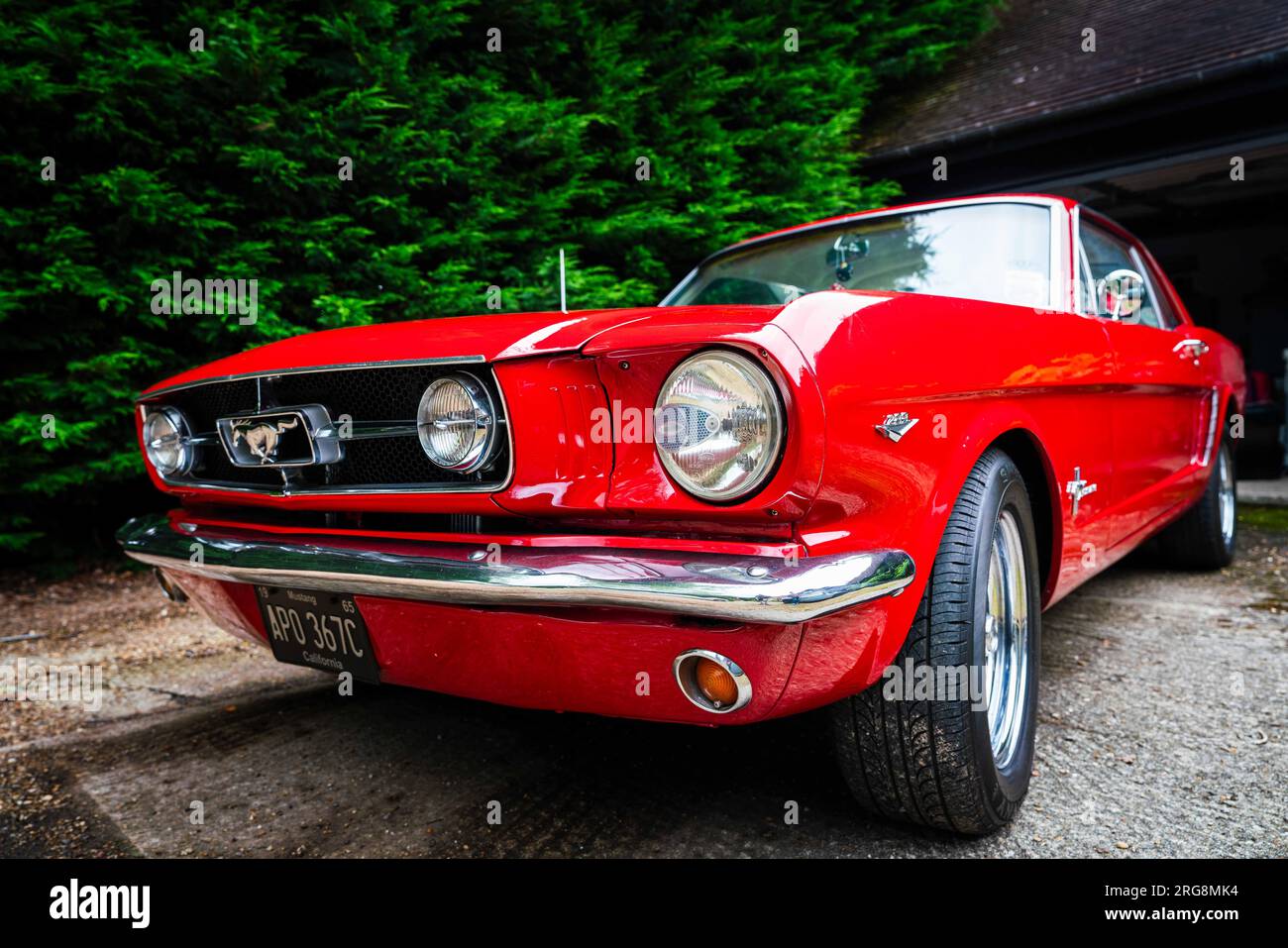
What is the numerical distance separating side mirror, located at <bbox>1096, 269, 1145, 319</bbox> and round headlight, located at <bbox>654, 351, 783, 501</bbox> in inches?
68.1

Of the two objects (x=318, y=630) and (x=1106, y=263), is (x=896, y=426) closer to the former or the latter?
(x=318, y=630)

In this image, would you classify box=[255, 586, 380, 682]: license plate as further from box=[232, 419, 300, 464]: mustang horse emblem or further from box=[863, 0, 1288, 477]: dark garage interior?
box=[863, 0, 1288, 477]: dark garage interior

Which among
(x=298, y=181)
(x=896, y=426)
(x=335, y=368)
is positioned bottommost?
(x=896, y=426)

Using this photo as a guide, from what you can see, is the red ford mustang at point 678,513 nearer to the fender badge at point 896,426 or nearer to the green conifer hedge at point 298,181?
the fender badge at point 896,426

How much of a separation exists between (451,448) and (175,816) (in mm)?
1097

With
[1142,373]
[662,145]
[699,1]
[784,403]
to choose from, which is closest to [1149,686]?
[1142,373]

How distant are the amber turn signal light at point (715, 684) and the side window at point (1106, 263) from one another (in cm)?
175

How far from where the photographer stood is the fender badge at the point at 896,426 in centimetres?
141

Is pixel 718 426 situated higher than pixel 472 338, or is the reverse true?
pixel 472 338

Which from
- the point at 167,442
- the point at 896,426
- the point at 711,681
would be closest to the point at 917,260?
the point at 896,426

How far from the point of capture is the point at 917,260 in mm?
2508

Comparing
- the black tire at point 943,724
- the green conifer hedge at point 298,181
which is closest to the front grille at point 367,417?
the black tire at point 943,724

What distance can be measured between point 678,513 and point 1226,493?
152 inches

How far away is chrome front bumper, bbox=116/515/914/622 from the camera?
1.25 m
